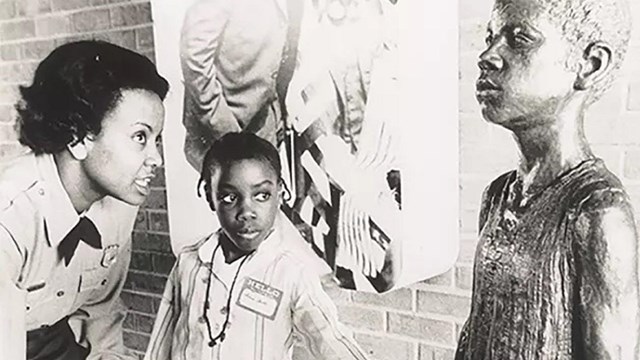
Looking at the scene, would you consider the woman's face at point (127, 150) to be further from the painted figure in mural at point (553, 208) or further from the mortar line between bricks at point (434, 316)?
the painted figure in mural at point (553, 208)

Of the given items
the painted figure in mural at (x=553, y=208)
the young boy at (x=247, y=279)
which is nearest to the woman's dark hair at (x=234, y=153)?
the young boy at (x=247, y=279)

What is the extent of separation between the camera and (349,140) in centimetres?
136

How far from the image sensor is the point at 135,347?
71.2 inches

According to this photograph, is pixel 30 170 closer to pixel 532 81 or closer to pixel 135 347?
pixel 135 347

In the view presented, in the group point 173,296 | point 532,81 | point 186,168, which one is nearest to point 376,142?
point 532,81

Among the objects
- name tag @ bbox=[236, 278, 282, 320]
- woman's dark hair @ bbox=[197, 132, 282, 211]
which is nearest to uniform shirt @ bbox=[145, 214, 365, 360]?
name tag @ bbox=[236, 278, 282, 320]

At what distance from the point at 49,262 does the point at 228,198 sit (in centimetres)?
54

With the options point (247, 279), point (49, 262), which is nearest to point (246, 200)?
point (247, 279)

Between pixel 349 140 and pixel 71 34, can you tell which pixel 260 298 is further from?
pixel 71 34

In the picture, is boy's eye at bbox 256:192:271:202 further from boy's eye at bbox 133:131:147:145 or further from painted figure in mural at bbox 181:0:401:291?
boy's eye at bbox 133:131:147:145

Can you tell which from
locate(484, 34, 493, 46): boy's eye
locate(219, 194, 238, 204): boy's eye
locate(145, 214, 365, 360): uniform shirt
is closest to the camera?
locate(484, 34, 493, 46): boy's eye

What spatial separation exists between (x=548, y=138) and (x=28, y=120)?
1226 mm

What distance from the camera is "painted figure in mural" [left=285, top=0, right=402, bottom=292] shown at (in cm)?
129

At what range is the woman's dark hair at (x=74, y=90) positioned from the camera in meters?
1.75
